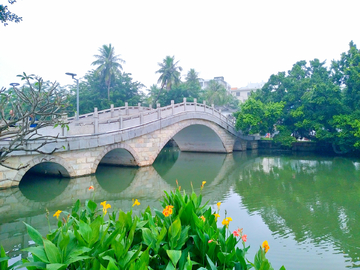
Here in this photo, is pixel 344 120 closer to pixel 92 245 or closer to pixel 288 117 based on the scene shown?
pixel 288 117

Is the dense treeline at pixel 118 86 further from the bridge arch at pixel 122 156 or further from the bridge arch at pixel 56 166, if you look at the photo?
the bridge arch at pixel 56 166

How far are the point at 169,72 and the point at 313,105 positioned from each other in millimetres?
11910

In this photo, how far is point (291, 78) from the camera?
730 inches

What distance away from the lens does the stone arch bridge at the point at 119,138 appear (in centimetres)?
878

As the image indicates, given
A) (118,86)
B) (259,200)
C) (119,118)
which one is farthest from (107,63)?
(259,200)

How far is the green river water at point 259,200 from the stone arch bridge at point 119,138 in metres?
0.43

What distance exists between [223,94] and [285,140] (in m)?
11.6

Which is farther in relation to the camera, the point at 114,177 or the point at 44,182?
the point at 114,177

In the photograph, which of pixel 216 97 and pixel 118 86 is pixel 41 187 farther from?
pixel 216 97

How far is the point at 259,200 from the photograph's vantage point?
293 inches

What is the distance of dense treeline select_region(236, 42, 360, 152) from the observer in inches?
591

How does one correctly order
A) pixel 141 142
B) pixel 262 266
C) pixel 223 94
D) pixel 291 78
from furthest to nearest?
pixel 223 94 < pixel 291 78 < pixel 141 142 < pixel 262 266

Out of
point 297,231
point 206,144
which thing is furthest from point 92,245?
point 206,144

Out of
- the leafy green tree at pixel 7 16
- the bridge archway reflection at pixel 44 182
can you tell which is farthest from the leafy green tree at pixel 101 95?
the leafy green tree at pixel 7 16
